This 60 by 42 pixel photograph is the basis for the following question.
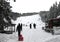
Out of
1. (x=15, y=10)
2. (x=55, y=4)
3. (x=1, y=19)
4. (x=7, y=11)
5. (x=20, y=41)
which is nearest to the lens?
(x=20, y=41)

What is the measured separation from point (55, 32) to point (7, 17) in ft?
23.8

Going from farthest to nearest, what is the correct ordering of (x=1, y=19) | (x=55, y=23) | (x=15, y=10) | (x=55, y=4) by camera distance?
(x=55, y=4)
(x=15, y=10)
(x=55, y=23)
(x=1, y=19)

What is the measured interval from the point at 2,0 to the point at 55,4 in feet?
219

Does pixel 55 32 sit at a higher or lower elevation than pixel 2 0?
lower

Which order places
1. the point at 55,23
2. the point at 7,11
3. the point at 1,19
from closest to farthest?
the point at 1,19, the point at 7,11, the point at 55,23

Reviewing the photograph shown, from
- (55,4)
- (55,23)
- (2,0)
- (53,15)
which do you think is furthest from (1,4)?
(55,4)

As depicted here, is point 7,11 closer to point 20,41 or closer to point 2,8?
point 2,8

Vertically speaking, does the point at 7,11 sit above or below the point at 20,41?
above

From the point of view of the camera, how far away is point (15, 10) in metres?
35.1

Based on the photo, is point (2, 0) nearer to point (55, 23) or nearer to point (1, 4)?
point (1, 4)

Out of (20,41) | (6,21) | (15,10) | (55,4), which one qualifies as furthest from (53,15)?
(20,41)

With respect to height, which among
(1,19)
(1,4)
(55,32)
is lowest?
(55,32)

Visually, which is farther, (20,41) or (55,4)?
(55,4)

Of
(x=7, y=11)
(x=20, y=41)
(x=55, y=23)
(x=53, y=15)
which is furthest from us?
(x=53, y=15)
